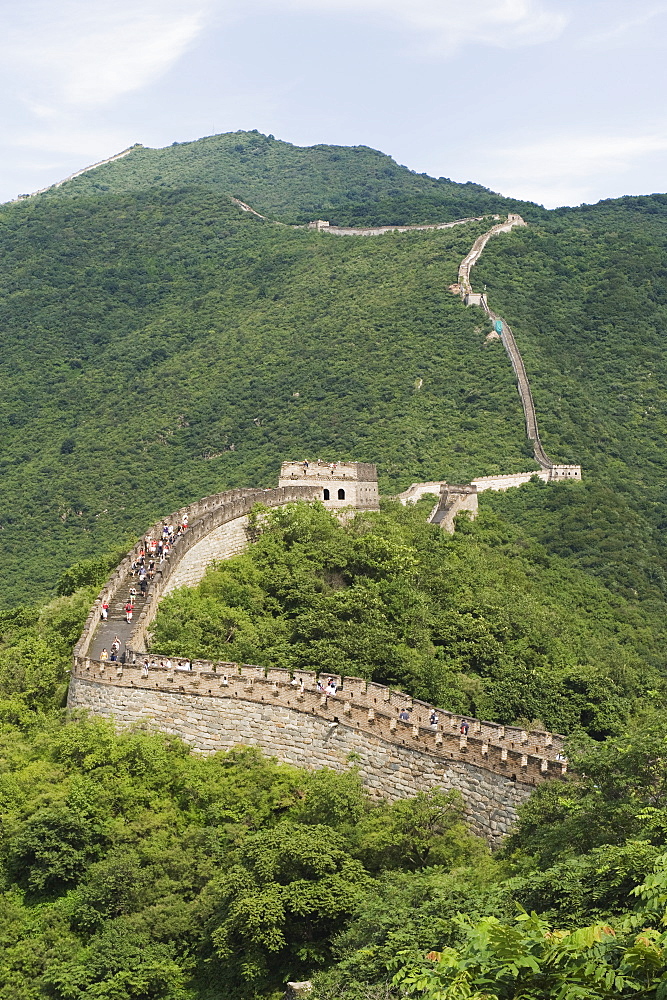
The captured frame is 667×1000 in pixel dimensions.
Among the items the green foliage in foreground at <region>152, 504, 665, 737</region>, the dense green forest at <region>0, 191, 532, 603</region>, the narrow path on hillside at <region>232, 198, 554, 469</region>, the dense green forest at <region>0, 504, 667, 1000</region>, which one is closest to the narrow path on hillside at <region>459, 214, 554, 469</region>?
the narrow path on hillside at <region>232, 198, 554, 469</region>

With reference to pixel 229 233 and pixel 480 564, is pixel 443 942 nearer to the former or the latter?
pixel 480 564

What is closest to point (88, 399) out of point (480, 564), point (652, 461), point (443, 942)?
point (652, 461)

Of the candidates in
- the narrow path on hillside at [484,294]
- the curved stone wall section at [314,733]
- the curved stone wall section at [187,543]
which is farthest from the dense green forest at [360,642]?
the narrow path on hillside at [484,294]

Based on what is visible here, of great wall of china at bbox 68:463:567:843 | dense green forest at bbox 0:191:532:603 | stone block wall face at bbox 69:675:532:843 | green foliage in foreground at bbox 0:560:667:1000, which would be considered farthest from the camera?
dense green forest at bbox 0:191:532:603

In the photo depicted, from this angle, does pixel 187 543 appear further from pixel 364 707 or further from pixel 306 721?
pixel 364 707

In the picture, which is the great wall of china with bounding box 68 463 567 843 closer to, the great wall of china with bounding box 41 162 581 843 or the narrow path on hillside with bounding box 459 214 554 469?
the great wall of china with bounding box 41 162 581 843

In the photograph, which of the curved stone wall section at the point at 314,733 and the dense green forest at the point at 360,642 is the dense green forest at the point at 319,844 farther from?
the curved stone wall section at the point at 314,733
